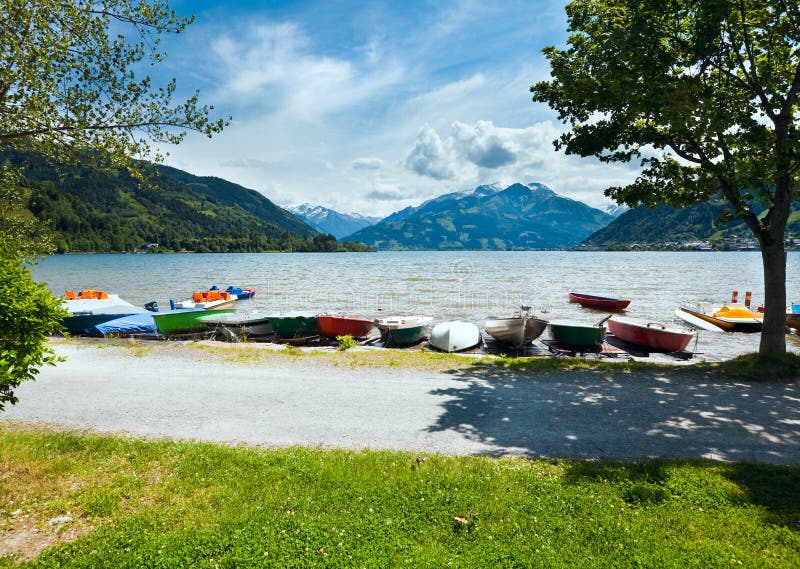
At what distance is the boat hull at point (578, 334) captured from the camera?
72.4 ft

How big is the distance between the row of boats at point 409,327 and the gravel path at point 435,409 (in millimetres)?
7835

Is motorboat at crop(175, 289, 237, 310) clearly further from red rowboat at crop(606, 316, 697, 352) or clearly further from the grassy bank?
red rowboat at crop(606, 316, 697, 352)

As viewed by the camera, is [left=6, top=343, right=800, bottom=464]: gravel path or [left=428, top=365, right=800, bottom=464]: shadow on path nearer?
[left=428, top=365, right=800, bottom=464]: shadow on path

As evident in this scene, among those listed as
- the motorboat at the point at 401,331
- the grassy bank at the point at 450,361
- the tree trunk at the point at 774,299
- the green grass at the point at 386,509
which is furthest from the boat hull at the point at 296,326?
the tree trunk at the point at 774,299

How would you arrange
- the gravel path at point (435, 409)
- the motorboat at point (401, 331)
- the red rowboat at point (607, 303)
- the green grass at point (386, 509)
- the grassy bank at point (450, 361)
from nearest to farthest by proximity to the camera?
the green grass at point (386, 509) → the gravel path at point (435, 409) → the grassy bank at point (450, 361) → the motorboat at point (401, 331) → the red rowboat at point (607, 303)

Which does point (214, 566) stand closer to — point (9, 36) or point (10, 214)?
point (9, 36)

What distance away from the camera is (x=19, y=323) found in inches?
247

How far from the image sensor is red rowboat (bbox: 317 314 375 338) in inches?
1011

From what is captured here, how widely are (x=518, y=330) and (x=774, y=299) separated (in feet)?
34.4

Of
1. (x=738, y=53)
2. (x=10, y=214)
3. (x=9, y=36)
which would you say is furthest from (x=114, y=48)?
(x=738, y=53)

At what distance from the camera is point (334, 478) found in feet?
23.0

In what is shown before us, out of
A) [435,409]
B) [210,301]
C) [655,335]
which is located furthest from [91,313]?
[655,335]

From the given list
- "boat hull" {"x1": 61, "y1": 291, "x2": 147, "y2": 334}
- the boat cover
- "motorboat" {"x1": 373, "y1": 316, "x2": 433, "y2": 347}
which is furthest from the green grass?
the boat cover

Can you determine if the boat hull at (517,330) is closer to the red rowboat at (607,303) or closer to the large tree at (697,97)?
the large tree at (697,97)
